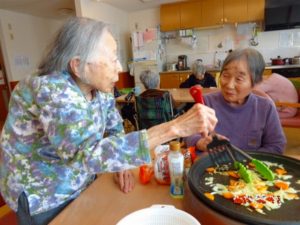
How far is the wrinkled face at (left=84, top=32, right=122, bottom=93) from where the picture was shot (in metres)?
0.74

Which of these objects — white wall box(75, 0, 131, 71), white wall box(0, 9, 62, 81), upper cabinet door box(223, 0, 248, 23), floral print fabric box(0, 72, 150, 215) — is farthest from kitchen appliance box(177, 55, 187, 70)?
floral print fabric box(0, 72, 150, 215)

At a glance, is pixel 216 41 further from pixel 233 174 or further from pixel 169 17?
pixel 233 174

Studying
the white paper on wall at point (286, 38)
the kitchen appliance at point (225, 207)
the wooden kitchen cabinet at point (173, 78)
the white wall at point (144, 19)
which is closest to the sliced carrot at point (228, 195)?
the kitchen appliance at point (225, 207)

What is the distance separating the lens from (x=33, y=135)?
0.77 m

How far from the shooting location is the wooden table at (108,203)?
2.42 ft

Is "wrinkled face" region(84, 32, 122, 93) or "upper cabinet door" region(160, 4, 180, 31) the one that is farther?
"upper cabinet door" region(160, 4, 180, 31)

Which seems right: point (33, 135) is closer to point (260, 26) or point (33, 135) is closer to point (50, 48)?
point (50, 48)

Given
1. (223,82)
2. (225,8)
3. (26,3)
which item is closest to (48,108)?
(223,82)

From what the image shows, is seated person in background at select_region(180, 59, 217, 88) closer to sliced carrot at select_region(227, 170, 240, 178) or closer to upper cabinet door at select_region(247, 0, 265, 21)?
upper cabinet door at select_region(247, 0, 265, 21)

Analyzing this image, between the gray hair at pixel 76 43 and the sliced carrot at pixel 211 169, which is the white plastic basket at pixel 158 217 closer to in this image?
the sliced carrot at pixel 211 169

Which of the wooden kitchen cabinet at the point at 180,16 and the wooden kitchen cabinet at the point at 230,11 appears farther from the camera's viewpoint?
the wooden kitchen cabinet at the point at 180,16

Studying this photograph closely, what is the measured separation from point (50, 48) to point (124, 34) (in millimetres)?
5517

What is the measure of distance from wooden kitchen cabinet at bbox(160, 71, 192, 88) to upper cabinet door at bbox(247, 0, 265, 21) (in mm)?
1728

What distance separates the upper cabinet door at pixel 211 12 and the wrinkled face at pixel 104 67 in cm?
489
